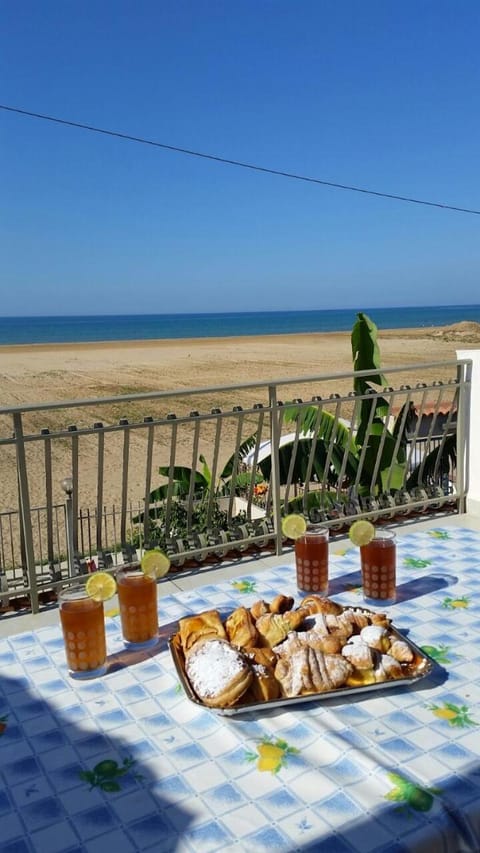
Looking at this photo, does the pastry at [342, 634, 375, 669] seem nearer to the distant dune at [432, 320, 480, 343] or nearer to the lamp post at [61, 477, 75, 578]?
the lamp post at [61, 477, 75, 578]

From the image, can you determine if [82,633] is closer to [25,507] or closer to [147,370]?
[25,507]

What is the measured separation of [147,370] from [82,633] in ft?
100

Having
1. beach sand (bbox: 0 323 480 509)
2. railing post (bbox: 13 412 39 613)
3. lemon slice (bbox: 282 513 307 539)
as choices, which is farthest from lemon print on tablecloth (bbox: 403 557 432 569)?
beach sand (bbox: 0 323 480 509)

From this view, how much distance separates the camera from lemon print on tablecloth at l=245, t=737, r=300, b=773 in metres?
1.32

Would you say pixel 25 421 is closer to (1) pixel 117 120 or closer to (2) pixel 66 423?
(2) pixel 66 423

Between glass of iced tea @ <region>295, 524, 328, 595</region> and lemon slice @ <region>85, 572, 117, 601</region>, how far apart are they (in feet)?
2.14

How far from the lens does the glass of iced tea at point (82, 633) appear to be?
1723 mm

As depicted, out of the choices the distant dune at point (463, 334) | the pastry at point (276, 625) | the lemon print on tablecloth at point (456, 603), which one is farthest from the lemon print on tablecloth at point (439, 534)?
the distant dune at point (463, 334)

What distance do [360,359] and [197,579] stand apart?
312 cm

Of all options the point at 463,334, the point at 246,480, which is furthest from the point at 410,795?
the point at 463,334

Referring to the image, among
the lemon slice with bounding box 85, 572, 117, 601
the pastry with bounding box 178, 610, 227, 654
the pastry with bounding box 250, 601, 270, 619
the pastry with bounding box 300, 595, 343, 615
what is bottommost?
the pastry with bounding box 178, 610, 227, 654

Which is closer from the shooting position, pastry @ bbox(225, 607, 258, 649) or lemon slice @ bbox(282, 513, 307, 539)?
pastry @ bbox(225, 607, 258, 649)

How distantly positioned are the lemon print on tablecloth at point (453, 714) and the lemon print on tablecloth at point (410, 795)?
24 centimetres

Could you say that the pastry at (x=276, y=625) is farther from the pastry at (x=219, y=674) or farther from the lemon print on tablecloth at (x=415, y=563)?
the lemon print on tablecloth at (x=415, y=563)
